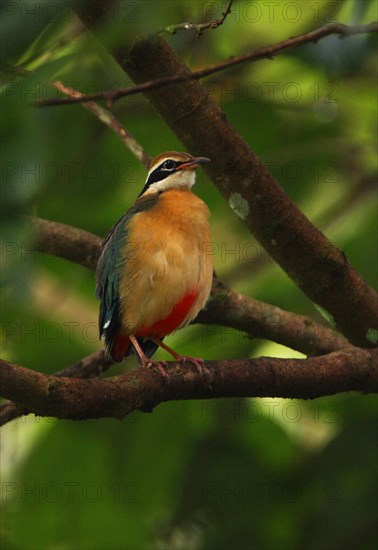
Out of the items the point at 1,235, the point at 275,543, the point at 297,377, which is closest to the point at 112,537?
the point at 275,543

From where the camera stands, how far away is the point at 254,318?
5094 mm

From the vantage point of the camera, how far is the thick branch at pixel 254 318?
201 inches

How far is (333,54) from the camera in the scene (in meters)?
4.56

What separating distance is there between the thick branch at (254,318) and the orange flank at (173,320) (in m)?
0.16

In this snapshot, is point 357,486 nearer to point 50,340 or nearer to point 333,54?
point 50,340

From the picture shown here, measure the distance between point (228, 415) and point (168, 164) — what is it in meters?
1.68

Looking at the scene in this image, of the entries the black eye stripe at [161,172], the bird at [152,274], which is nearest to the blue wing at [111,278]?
the bird at [152,274]

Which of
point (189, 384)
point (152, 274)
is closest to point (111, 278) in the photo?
point (152, 274)

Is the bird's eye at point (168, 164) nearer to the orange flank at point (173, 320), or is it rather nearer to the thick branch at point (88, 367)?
the orange flank at point (173, 320)

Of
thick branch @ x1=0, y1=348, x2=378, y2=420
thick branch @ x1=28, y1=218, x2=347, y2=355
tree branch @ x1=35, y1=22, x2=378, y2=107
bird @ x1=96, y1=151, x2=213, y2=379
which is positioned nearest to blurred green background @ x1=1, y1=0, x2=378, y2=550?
thick branch @ x1=28, y1=218, x2=347, y2=355

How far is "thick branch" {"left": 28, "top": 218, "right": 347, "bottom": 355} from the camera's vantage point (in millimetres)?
5098

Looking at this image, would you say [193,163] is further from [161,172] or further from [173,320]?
[173,320]

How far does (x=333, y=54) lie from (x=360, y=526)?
2524 millimetres

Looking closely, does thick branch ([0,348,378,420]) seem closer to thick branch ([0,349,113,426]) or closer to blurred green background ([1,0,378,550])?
blurred green background ([1,0,378,550])
